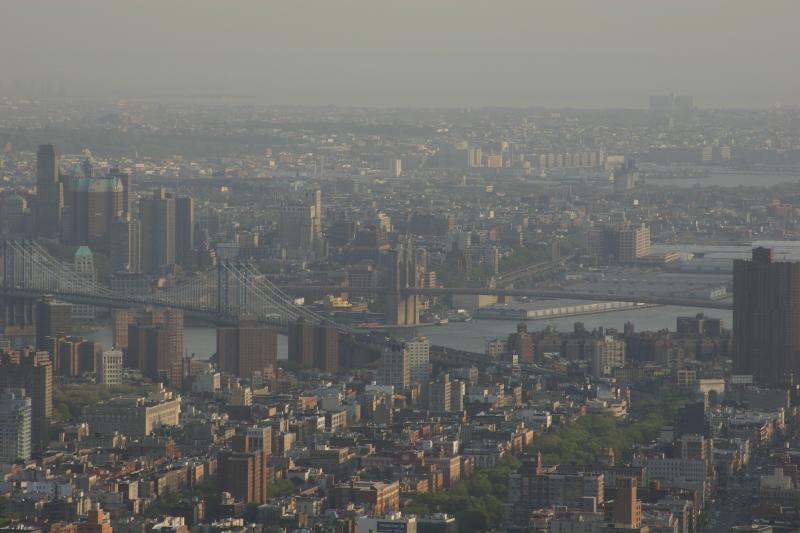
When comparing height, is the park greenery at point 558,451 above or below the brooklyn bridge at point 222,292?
above

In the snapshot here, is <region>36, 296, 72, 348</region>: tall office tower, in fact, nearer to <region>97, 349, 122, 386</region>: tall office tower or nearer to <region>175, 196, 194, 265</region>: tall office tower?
<region>97, 349, 122, 386</region>: tall office tower

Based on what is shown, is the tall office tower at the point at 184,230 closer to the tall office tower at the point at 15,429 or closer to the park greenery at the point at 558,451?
the park greenery at the point at 558,451

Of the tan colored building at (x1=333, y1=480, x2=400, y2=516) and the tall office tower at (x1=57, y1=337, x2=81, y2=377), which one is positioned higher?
the tan colored building at (x1=333, y1=480, x2=400, y2=516)

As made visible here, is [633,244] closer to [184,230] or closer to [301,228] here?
[301,228]

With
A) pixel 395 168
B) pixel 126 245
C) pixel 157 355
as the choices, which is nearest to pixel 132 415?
pixel 157 355

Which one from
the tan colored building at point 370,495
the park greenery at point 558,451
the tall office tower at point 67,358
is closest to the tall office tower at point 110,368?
the tall office tower at point 67,358

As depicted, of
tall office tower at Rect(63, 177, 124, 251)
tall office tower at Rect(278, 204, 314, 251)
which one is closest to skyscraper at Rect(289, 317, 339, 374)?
tall office tower at Rect(63, 177, 124, 251)

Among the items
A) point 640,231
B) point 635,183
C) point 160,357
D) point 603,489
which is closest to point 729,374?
point 160,357
